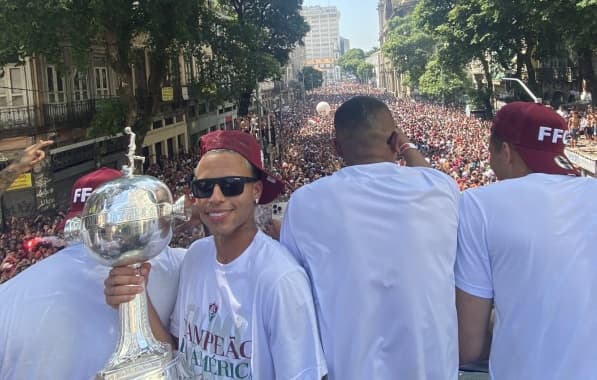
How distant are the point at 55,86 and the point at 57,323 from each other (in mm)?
18186

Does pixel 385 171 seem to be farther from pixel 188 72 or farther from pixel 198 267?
pixel 188 72

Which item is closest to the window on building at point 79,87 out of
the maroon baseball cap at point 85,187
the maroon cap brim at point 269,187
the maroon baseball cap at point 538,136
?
the maroon baseball cap at point 85,187

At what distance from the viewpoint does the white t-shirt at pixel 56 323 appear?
5.81 feet

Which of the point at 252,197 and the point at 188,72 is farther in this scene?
the point at 188,72

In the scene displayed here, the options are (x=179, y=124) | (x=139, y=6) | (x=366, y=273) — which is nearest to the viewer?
(x=366, y=273)

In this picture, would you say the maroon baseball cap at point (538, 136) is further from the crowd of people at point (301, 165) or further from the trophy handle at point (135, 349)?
the crowd of people at point (301, 165)

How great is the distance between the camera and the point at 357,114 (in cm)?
194

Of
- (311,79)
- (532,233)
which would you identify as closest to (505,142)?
(532,233)

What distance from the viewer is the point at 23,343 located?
69.6 inches

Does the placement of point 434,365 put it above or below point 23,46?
below

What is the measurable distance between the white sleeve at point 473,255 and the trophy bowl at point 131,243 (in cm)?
91

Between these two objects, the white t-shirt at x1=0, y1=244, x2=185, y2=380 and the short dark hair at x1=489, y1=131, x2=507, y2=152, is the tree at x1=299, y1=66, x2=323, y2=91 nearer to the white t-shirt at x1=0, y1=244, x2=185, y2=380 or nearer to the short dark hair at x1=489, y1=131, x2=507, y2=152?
the short dark hair at x1=489, y1=131, x2=507, y2=152

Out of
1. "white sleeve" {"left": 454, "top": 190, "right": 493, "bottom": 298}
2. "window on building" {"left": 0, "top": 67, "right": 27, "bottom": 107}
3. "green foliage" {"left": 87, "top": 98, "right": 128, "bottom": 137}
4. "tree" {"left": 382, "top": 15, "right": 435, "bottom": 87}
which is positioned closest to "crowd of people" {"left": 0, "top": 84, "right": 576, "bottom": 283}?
"white sleeve" {"left": 454, "top": 190, "right": 493, "bottom": 298}

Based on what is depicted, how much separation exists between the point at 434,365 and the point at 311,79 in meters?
128
